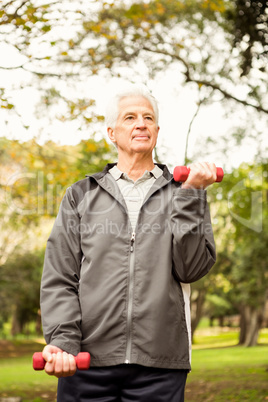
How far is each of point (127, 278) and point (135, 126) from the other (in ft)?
2.52

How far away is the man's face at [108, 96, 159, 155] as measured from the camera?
2.32 meters

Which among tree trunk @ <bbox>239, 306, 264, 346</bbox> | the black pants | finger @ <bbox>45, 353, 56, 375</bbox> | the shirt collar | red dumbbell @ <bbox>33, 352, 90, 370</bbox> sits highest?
the shirt collar

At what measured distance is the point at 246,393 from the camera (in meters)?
9.72

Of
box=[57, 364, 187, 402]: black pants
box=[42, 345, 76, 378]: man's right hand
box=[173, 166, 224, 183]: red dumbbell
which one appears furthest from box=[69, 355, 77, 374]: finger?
box=[173, 166, 224, 183]: red dumbbell

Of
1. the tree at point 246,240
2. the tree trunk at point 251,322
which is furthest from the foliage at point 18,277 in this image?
the tree trunk at point 251,322

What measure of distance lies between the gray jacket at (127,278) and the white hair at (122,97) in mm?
469

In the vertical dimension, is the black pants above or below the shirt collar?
below

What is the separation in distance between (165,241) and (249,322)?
90.7ft

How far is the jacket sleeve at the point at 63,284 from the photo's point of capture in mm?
1966

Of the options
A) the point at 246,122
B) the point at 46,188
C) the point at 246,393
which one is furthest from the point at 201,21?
the point at 246,393

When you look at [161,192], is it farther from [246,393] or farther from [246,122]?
[246,122]

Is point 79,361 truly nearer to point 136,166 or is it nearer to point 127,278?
point 127,278

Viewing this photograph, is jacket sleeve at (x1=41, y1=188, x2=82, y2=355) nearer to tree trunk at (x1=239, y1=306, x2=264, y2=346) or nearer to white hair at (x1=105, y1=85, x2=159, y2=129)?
white hair at (x1=105, y1=85, x2=159, y2=129)

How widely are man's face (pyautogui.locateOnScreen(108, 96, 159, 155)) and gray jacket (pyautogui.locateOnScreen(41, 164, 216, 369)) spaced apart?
0.89 ft
